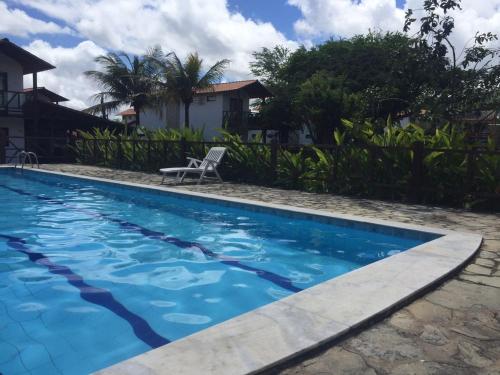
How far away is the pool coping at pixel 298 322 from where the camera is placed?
221 cm

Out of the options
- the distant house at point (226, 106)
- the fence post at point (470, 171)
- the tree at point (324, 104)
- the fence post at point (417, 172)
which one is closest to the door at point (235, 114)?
the distant house at point (226, 106)

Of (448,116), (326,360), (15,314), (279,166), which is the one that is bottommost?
(15,314)

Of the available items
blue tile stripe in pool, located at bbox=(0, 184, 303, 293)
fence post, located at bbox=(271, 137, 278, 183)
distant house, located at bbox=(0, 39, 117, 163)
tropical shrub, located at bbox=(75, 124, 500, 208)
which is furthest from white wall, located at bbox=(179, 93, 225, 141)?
blue tile stripe in pool, located at bbox=(0, 184, 303, 293)

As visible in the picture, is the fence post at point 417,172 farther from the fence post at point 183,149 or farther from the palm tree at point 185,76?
the palm tree at point 185,76

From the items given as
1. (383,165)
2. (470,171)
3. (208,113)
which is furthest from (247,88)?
(470,171)

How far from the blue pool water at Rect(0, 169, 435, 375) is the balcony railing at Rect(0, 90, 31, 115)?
16239mm

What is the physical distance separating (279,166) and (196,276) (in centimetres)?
676

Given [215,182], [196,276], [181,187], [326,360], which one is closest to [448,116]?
[215,182]

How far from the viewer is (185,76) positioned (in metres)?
28.7

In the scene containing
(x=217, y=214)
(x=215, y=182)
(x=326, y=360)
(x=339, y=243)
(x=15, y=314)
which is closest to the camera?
(x=326, y=360)

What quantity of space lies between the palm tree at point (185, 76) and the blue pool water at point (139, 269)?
2074 centimetres

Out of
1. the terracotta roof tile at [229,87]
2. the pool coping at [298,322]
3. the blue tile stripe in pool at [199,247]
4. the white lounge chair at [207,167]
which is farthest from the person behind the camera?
the terracotta roof tile at [229,87]

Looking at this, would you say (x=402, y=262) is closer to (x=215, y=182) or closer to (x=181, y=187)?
(x=181, y=187)

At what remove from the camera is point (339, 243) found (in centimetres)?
644
